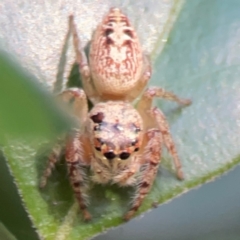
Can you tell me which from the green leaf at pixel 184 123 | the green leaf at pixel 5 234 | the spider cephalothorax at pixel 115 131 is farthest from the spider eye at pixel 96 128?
the green leaf at pixel 5 234

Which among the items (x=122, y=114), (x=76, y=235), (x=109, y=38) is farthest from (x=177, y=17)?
(x=76, y=235)

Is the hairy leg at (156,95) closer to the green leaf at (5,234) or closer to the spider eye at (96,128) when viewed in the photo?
the spider eye at (96,128)

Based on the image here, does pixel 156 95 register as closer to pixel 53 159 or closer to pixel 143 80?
pixel 143 80

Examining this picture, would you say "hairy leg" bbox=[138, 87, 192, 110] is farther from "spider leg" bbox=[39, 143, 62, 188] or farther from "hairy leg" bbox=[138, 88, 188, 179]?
"spider leg" bbox=[39, 143, 62, 188]

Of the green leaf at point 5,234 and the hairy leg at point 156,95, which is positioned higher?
the hairy leg at point 156,95

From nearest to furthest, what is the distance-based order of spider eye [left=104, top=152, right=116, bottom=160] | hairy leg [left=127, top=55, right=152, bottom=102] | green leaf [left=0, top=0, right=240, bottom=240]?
green leaf [left=0, top=0, right=240, bottom=240] < spider eye [left=104, top=152, right=116, bottom=160] < hairy leg [left=127, top=55, right=152, bottom=102]

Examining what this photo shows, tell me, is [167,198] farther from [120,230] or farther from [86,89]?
[120,230]

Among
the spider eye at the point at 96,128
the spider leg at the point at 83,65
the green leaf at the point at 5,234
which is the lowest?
the green leaf at the point at 5,234

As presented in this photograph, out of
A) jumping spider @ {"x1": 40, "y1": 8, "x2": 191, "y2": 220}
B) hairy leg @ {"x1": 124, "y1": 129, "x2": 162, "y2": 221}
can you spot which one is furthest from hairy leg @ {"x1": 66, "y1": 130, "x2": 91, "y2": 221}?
Result: hairy leg @ {"x1": 124, "y1": 129, "x2": 162, "y2": 221}
